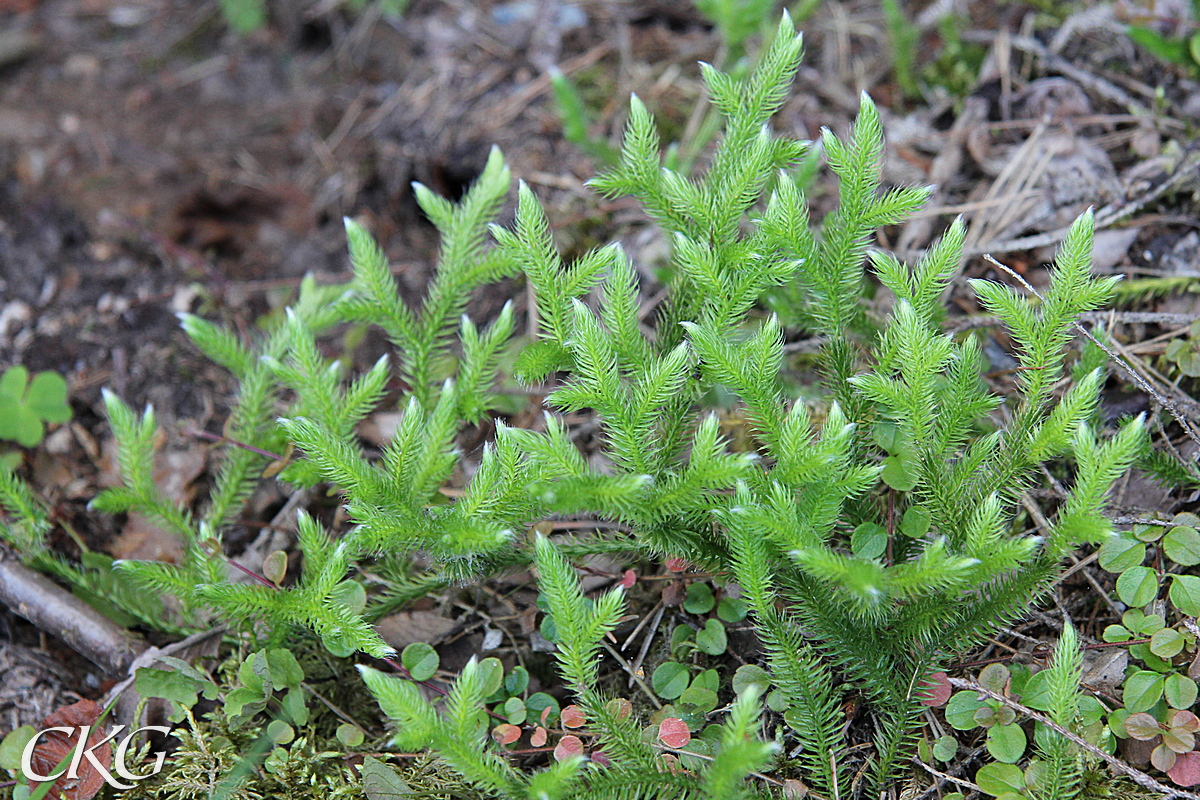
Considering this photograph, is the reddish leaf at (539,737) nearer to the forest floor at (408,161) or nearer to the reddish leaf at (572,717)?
the reddish leaf at (572,717)

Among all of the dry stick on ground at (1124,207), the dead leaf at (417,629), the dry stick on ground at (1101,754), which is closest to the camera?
the dry stick on ground at (1101,754)

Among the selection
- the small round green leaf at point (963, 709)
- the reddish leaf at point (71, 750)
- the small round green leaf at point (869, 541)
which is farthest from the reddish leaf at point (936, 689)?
the reddish leaf at point (71, 750)

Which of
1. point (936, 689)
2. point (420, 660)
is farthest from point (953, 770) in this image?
point (420, 660)

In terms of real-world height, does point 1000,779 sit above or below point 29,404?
below

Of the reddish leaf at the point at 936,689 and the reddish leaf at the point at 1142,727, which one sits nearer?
the reddish leaf at the point at 1142,727

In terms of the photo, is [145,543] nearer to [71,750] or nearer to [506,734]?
[71,750]

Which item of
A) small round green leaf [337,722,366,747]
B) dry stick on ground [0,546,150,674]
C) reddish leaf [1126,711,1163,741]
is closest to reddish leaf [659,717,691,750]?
small round green leaf [337,722,366,747]

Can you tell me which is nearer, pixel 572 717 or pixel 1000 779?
pixel 1000 779
